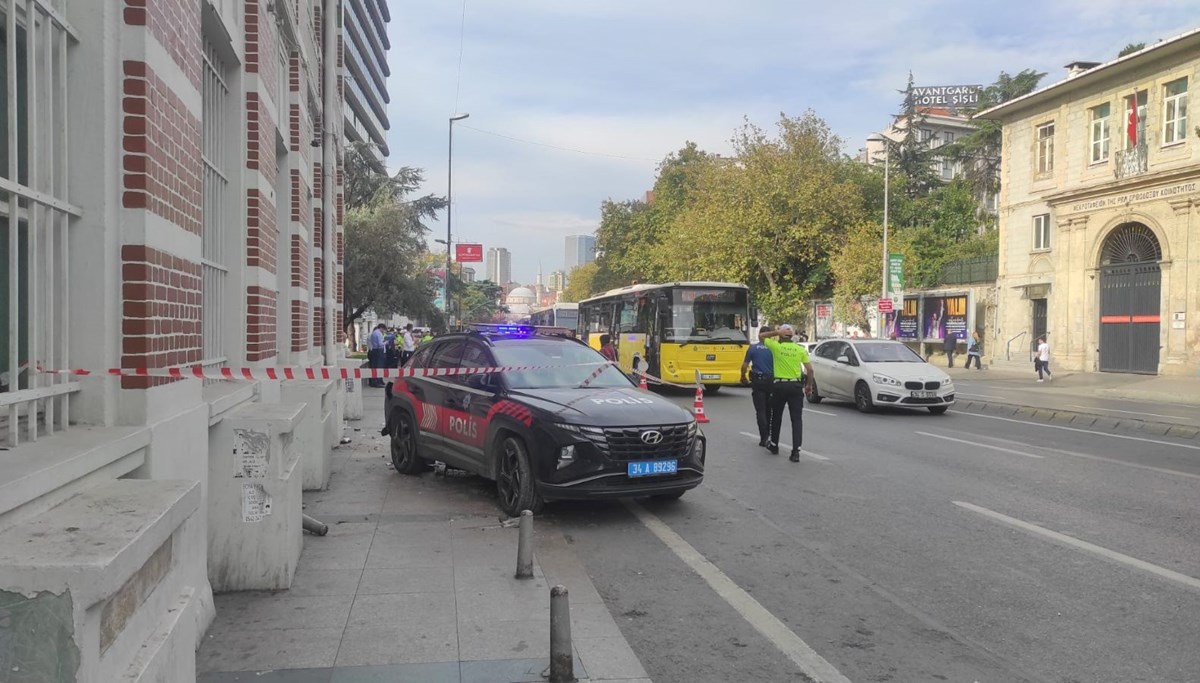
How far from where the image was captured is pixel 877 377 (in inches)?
663

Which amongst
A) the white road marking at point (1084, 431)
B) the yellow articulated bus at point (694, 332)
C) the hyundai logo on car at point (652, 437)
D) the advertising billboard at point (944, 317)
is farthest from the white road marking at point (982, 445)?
the advertising billboard at point (944, 317)

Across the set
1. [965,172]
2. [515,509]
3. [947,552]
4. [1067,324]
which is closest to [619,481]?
[515,509]

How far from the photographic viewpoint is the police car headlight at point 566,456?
7.24 metres

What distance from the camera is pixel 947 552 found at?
6.51m

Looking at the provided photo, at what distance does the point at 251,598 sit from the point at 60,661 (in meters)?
3.52

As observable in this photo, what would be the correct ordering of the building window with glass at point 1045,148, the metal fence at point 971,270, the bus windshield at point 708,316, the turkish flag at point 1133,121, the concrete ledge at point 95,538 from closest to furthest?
1. the concrete ledge at point 95,538
2. the bus windshield at point 708,316
3. the turkish flag at point 1133,121
4. the building window with glass at point 1045,148
5. the metal fence at point 971,270

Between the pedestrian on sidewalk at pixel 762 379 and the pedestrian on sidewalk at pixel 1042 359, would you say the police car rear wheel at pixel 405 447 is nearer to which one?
the pedestrian on sidewalk at pixel 762 379

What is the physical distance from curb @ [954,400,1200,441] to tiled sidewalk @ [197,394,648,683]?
12.2m

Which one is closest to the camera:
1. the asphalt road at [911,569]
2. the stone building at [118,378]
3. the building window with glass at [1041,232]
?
the stone building at [118,378]

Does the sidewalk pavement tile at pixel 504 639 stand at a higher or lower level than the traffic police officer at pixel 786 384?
lower

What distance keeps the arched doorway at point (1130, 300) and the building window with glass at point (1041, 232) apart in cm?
255

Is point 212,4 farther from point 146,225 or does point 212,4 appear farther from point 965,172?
point 965,172

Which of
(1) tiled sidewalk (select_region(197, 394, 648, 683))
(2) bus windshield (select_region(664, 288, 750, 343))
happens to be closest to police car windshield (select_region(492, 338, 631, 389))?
(1) tiled sidewalk (select_region(197, 394, 648, 683))

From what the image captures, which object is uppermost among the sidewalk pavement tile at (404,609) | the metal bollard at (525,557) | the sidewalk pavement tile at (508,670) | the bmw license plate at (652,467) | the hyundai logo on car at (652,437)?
the hyundai logo on car at (652,437)
